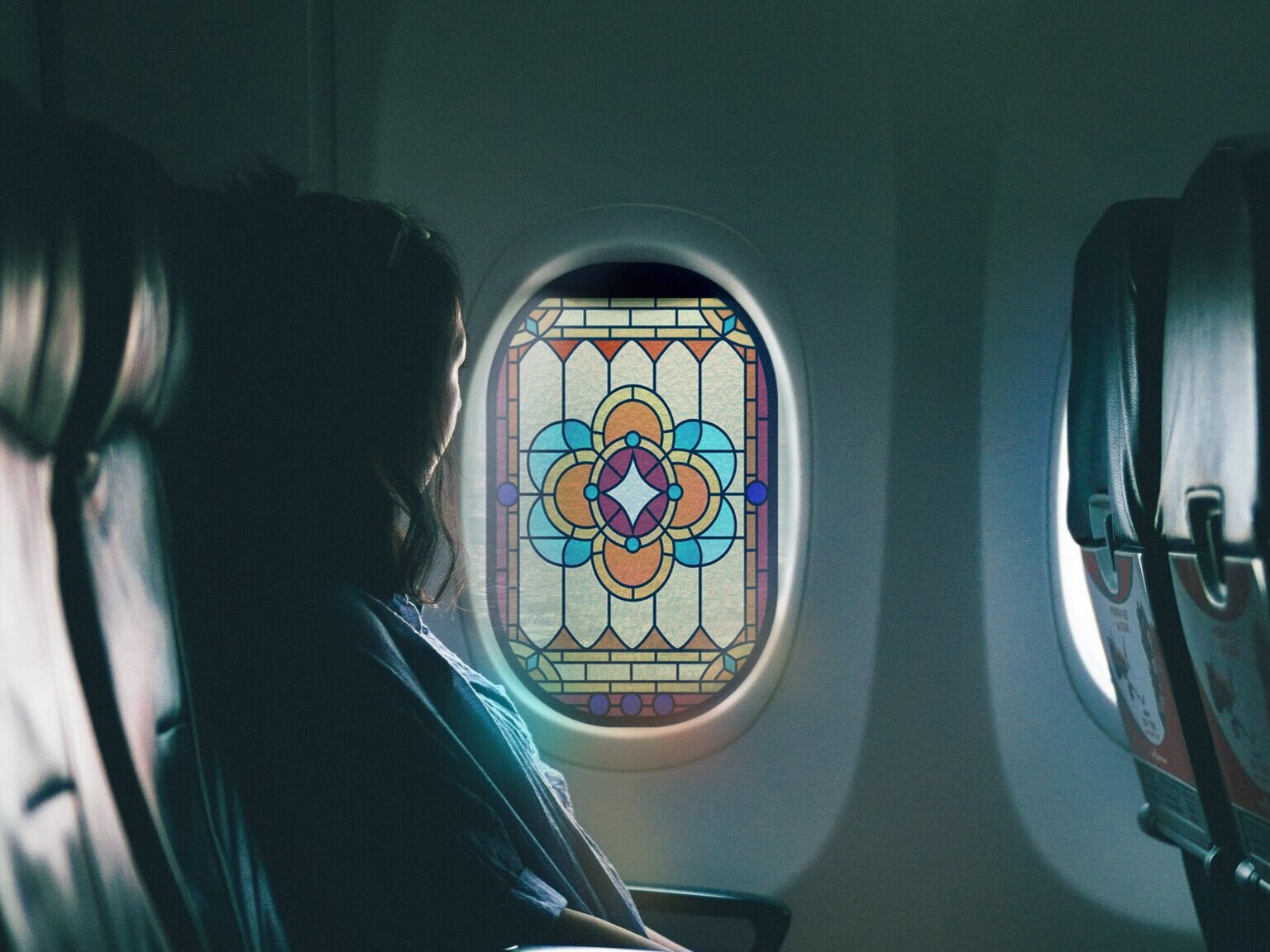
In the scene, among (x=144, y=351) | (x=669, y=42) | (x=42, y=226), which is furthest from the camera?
(x=669, y=42)

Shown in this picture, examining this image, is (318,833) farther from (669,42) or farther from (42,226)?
(669,42)

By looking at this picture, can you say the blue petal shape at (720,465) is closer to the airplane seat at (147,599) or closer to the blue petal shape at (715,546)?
→ the blue petal shape at (715,546)

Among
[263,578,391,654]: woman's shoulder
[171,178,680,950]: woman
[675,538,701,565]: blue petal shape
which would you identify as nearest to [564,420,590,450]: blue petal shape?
[675,538,701,565]: blue petal shape

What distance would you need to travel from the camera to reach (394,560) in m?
1.00

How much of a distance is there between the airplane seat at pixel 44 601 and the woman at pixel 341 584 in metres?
0.19

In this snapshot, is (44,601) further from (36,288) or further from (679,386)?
(679,386)

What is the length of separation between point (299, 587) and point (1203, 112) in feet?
5.61

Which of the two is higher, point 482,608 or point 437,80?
point 437,80

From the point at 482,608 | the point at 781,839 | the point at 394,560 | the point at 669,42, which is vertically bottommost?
the point at 781,839

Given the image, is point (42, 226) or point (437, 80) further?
point (437, 80)

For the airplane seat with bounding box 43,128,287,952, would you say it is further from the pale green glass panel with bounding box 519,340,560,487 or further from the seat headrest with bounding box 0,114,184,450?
the pale green glass panel with bounding box 519,340,560,487

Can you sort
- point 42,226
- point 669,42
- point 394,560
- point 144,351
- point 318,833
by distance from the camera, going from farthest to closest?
point 669,42, point 394,560, point 318,833, point 144,351, point 42,226

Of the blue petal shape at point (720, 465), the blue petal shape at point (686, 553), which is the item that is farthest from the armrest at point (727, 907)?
the blue petal shape at point (720, 465)

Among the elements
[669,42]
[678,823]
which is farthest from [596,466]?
[669,42]
